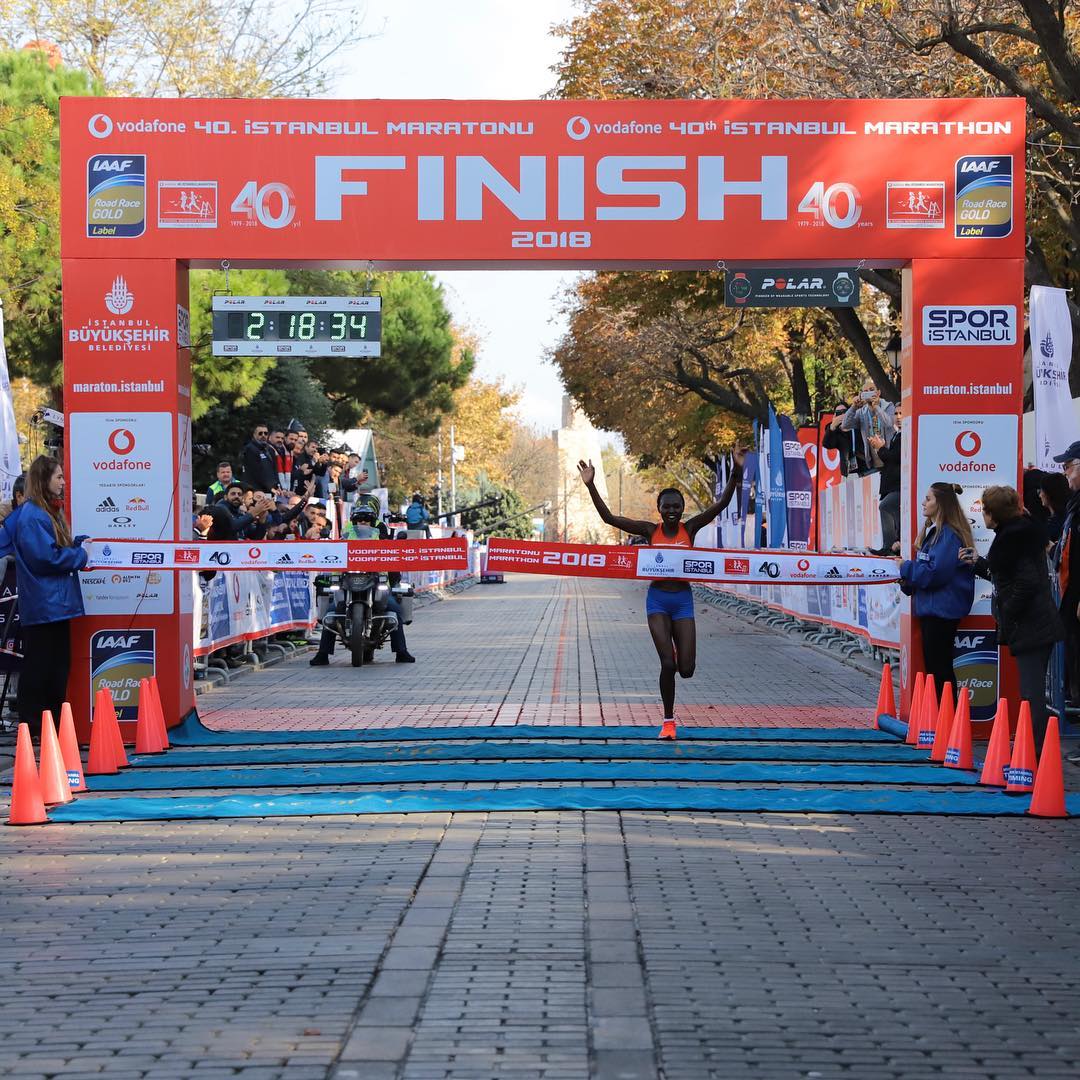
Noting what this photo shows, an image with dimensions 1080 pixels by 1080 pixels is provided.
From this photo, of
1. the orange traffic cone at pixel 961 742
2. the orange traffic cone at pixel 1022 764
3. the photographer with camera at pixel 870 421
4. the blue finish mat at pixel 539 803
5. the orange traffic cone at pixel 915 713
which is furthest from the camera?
the photographer with camera at pixel 870 421

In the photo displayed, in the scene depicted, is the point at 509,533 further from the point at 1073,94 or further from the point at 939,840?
the point at 939,840

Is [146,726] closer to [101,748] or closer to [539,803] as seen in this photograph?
[101,748]

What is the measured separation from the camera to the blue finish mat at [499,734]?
12344 mm

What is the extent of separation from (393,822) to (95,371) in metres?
5.47

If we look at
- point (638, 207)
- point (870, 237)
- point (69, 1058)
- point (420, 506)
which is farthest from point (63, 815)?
point (420, 506)

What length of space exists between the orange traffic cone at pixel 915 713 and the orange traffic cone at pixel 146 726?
5.51m

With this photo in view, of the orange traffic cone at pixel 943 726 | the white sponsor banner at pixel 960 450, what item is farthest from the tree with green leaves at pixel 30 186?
the orange traffic cone at pixel 943 726

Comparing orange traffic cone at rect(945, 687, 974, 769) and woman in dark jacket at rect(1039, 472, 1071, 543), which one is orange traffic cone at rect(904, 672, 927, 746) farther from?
woman in dark jacket at rect(1039, 472, 1071, 543)

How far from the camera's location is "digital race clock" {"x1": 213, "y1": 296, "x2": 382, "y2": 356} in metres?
13.2

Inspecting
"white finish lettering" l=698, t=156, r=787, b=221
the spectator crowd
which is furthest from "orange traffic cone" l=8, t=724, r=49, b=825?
the spectator crowd

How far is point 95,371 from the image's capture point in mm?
12766

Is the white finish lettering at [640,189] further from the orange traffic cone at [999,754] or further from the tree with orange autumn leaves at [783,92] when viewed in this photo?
the orange traffic cone at [999,754]

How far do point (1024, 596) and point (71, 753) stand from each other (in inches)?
234

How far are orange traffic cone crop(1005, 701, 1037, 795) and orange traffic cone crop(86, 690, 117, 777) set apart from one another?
226 inches
